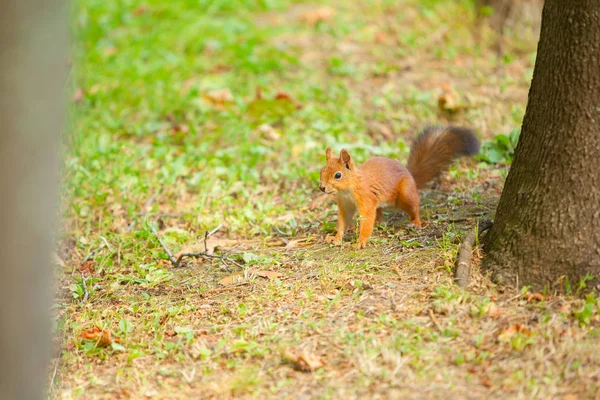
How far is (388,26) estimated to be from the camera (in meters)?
7.57

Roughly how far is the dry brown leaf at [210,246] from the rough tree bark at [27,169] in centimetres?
196

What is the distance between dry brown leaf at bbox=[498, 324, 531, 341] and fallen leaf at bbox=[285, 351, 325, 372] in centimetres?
72

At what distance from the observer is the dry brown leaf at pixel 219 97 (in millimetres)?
6379

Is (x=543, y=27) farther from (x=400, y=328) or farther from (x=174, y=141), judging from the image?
(x=174, y=141)

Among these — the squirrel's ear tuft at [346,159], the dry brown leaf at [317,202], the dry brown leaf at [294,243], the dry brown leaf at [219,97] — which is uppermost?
the dry brown leaf at [219,97]

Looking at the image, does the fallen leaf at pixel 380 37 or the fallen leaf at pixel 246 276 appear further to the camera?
the fallen leaf at pixel 380 37

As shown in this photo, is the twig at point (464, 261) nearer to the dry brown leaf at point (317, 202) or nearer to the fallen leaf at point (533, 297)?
the fallen leaf at point (533, 297)

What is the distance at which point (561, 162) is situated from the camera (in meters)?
3.06

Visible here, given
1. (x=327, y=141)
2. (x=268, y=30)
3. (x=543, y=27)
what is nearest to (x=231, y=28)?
(x=268, y=30)

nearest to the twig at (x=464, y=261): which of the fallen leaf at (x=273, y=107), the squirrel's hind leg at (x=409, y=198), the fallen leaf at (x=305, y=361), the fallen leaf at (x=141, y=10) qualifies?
the squirrel's hind leg at (x=409, y=198)

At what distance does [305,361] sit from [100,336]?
953mm

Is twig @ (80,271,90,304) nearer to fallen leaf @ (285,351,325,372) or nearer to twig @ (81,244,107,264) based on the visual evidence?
twig @ (81,244,107,264)

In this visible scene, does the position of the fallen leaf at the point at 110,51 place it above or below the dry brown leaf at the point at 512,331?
above

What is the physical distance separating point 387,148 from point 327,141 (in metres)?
0.50
